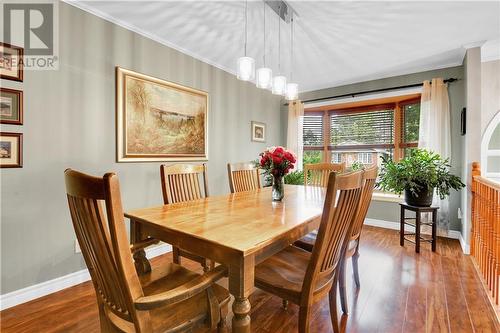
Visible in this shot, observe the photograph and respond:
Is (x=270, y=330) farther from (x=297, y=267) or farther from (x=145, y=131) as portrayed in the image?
(x=145, y=131)

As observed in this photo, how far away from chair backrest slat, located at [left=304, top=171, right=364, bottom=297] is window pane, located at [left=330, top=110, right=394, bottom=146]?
10.9 feet

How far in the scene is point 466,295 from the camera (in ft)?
6.45

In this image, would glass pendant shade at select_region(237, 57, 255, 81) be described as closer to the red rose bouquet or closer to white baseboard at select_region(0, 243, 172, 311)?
the red rose bouquet

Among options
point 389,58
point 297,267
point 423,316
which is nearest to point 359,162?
point 389,58

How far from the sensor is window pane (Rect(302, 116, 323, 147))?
185 inches

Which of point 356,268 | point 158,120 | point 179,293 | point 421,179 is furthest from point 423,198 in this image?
point 158,120

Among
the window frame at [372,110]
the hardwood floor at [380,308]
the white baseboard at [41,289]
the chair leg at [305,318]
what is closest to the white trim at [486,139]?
the window frame at [372,110]

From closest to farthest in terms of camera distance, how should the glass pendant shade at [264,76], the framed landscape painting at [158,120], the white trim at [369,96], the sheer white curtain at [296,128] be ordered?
1. the glass pendant shade at [264,76]
2. the framed landscape painting at [158,120]
3. the white trim at [369,96]
4. the sheer white curtain at [296,128]

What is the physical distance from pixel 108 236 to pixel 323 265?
0.99 metres

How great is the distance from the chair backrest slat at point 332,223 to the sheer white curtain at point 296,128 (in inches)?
127

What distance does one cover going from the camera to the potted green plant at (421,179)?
279cm

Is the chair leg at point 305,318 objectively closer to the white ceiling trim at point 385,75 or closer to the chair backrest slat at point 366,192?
the chair backrest slat at point 366,192

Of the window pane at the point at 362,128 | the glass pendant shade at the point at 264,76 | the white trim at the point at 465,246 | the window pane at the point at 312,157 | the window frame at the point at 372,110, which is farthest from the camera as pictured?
the window pane at the point at 312,157

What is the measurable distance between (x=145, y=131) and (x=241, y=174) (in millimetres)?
1148
